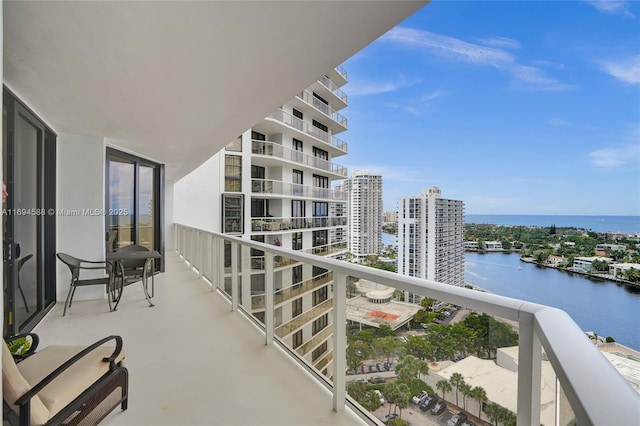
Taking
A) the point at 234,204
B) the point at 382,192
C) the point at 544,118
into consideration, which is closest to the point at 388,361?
the point at 234,204

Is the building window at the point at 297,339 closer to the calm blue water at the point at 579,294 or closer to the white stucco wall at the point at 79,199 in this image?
the calm blue water at the point at 579,294

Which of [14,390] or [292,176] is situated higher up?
[292,176]

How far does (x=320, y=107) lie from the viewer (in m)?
19.0

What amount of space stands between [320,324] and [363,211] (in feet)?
78.5

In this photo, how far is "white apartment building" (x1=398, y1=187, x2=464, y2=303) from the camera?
7980 mm

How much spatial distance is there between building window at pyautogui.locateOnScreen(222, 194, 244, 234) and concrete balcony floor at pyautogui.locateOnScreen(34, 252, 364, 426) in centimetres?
943

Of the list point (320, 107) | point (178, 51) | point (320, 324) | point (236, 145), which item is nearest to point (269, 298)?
point (320, 324)

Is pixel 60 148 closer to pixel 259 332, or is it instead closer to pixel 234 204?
pixel 259 332

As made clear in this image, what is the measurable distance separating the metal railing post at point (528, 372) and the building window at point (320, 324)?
4.21ft

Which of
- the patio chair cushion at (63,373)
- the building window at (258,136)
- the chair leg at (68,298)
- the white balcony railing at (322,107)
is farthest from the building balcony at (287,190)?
the patio chair cushion at (63,373)

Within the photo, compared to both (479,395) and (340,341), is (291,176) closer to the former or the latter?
(340,341)

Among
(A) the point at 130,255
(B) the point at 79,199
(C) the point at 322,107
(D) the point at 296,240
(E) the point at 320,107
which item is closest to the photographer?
(B) the point at 79,199

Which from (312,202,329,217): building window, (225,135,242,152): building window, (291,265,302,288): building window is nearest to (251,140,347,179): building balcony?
(225,135,242,152): building window

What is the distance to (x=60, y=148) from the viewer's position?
14.5 feet
